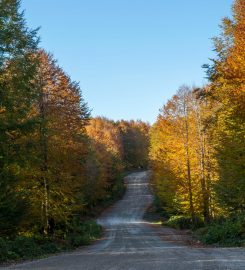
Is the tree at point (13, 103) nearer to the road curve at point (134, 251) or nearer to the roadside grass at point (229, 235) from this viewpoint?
the road curve at point (134, 251)

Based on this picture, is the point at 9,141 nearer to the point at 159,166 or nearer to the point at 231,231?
the point at 231,231

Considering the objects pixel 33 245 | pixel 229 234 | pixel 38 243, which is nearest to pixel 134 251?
pixel 33 245

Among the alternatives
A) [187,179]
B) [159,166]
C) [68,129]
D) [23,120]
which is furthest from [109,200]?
[23,120]

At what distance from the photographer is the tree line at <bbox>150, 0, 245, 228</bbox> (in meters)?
19.8

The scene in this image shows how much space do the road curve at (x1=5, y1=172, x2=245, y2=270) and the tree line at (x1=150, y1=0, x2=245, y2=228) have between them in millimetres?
4116

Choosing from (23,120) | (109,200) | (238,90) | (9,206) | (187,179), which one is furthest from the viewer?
(109,200)

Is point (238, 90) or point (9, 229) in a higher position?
point (238, 90)

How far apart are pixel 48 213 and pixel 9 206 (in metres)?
6.00

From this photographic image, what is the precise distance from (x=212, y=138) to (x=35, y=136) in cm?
1426

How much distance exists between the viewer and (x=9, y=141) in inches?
763

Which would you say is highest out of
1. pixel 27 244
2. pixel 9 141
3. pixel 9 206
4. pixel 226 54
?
pixel 226 54

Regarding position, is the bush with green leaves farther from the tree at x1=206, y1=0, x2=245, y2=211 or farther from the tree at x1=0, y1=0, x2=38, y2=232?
the tree at x1=0, y1=0, x2=38, y2=232

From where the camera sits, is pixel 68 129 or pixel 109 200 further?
pixel 109 200

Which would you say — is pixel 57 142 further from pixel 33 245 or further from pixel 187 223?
pixel 187 223
